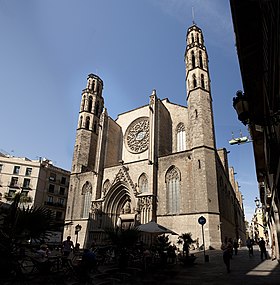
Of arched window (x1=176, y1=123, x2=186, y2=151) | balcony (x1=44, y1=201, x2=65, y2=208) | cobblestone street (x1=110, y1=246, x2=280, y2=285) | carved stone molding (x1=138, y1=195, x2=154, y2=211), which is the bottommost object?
cobblestone street (x1=110, y1=246, x2=280, y2=285)

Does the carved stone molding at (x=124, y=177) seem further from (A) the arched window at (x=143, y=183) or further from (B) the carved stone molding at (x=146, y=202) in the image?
(B) the carved stone molding at (x=146, y=202)

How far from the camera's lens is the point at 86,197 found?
27078mm

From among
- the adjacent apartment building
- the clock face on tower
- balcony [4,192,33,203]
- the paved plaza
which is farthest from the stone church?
the adjacent apartment building

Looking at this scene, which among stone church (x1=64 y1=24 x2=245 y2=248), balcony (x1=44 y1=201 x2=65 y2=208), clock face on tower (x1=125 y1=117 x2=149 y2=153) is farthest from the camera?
balcony (x1=44 y1=201 x2=65 y2=208)

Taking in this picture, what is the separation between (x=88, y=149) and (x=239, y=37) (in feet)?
88.8

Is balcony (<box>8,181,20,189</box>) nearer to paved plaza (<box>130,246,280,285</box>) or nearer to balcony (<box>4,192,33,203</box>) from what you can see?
balcony (<box>4,192,33,203</box>)

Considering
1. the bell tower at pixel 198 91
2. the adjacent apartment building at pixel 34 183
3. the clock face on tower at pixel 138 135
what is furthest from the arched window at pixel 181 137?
the adjacent apartment building at pixel 34 183

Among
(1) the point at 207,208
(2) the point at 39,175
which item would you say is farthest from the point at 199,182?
(2) the point at 39,175

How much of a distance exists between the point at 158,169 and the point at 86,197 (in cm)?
1006

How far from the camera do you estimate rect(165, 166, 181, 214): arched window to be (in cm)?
2027

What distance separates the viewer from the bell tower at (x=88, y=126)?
29.7 m

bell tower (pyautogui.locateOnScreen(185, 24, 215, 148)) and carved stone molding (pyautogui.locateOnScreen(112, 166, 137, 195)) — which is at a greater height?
bell tower (pyautogui.locateOnScreen(185, 24, 215, 148))

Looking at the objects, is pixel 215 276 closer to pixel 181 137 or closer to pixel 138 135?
pixel 181 137

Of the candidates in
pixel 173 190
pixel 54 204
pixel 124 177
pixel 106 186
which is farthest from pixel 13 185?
pixel 173 190
